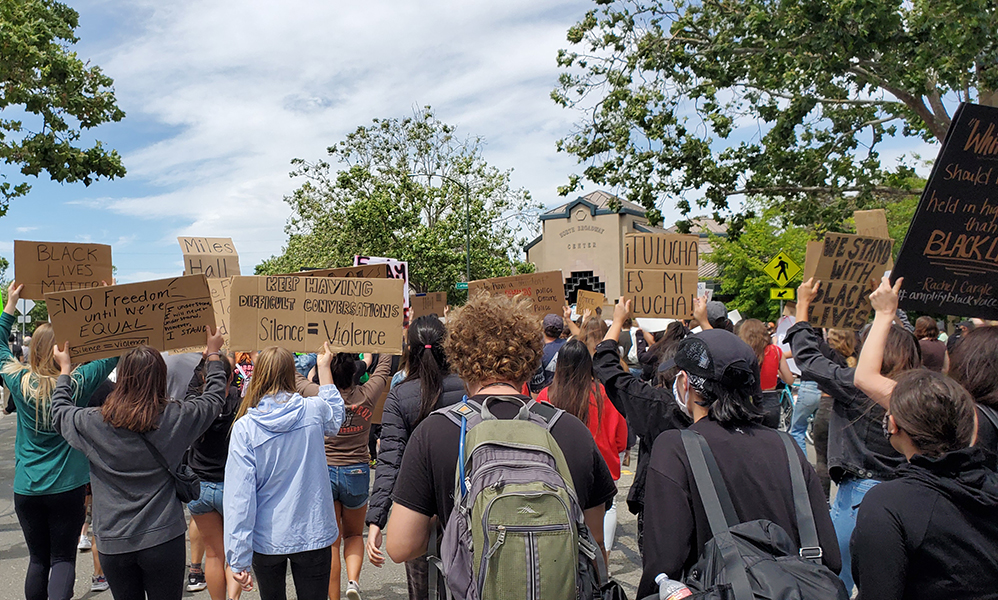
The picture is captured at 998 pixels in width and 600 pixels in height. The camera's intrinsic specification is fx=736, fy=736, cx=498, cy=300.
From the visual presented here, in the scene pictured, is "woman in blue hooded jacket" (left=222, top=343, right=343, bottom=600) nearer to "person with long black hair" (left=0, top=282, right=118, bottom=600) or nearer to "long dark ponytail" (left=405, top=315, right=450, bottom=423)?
"long dark ponytail" (left=405, top=315, right=450, bottom=423)

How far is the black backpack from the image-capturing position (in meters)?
1.95

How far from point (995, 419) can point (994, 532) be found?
0.78 m

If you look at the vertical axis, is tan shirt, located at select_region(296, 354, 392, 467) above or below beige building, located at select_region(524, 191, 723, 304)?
below

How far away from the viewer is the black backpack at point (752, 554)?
1950mm

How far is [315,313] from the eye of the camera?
4.66 m

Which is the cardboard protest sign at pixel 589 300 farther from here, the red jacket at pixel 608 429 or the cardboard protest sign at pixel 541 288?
the red jacket at pixel 608 429

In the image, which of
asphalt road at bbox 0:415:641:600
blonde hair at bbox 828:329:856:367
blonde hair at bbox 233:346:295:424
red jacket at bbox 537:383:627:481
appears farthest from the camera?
blonde hair at bbox 828:329:856:367

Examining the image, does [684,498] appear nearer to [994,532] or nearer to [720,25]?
[994,532]

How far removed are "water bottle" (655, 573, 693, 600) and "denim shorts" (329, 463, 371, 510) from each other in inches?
122

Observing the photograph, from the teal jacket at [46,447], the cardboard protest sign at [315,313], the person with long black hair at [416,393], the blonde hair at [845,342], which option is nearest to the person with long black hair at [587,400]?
the person with long black hair at [416,393]

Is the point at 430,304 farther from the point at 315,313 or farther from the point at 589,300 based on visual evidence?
the point at 315,313

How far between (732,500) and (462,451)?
84cm

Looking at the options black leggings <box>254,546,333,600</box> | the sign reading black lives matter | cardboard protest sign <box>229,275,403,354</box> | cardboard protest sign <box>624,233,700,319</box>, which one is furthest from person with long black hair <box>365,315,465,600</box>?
the sign reading black lives matter

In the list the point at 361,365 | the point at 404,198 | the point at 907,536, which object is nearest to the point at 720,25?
the point at 361,365
